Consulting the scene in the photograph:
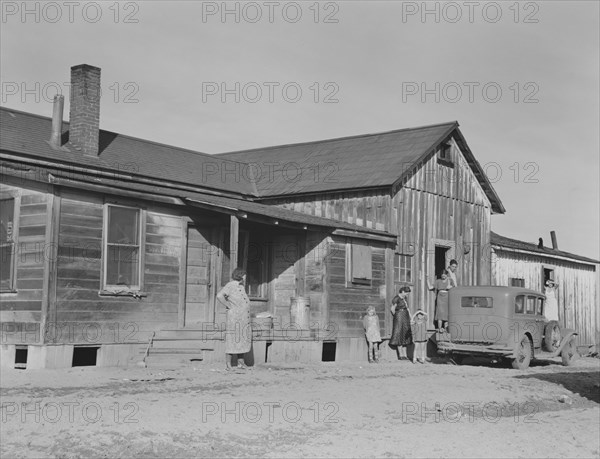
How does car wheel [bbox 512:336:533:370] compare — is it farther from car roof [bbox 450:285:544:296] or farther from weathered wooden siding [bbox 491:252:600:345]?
weathered wooden siding [bbox 491:252:600:345]

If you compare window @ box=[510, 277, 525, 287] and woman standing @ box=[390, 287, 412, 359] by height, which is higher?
window @ box=[510, 277, 525, 287]

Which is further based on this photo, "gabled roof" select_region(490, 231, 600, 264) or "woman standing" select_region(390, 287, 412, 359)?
"gabled roof" select_region(490, 231, 600, 264)

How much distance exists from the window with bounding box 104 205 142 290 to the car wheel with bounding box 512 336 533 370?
369 inches

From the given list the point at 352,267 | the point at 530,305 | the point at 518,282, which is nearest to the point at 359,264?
the point at 352,267

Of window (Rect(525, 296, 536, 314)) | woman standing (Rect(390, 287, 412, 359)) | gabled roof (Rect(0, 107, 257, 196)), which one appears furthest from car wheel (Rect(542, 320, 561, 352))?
gabled roof (Rect(0, 107, 257, 196))

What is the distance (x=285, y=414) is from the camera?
11.7 m

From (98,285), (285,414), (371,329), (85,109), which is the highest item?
(85,109)

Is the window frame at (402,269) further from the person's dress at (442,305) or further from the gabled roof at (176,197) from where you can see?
the person's dress at (442,305)

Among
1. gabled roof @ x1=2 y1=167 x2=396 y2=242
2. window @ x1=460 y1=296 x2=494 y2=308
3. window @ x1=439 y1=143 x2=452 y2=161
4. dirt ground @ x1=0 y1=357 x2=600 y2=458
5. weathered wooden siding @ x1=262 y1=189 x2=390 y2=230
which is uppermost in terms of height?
window @ x1=439 y1=143 x2=452 y2=161

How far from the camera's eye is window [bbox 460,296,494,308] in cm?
2117

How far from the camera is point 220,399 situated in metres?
12.5

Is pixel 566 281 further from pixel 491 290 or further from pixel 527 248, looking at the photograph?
pixel 491 290

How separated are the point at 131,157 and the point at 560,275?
59.2 ft

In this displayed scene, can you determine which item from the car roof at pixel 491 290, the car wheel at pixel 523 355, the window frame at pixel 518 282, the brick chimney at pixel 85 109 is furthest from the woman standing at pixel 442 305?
the brick chimney at pixel 85 109
